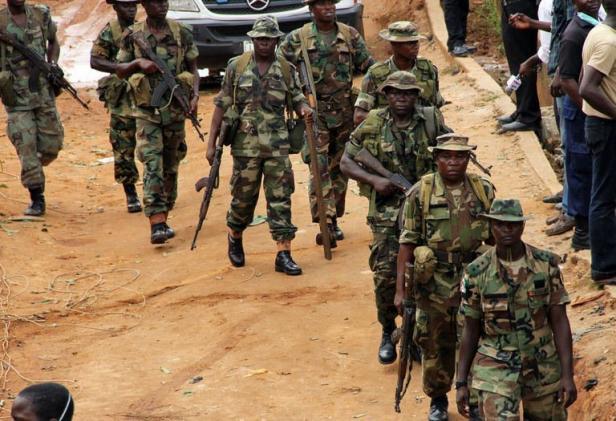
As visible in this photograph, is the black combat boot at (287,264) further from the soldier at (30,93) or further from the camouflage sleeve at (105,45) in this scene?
the soldier at (30,93)

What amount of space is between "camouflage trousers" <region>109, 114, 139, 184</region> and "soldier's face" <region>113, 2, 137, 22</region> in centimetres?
98

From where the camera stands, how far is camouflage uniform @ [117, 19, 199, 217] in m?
12.2

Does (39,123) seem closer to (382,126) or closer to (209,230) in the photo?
(209,230)

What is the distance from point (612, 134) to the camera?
877cm

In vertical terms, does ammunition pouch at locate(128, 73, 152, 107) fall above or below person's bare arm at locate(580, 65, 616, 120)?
below

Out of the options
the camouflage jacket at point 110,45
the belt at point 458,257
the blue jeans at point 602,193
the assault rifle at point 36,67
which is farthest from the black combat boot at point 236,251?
the belt at point 458,257

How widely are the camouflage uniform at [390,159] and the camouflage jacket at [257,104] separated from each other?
7.35 ft

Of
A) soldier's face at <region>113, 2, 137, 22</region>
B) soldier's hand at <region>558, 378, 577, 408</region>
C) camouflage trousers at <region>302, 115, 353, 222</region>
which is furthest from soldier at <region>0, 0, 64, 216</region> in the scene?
soldier's hand at <region>558, 378, 577, 408</region>

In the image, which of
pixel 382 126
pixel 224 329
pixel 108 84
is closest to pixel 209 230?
pixel 108 84

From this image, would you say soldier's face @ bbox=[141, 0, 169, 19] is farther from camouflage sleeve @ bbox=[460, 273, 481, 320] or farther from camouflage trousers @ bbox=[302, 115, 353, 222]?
camouflage sleeve @ bbox=[460, 273, 481, 320]

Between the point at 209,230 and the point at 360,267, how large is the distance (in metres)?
2.21

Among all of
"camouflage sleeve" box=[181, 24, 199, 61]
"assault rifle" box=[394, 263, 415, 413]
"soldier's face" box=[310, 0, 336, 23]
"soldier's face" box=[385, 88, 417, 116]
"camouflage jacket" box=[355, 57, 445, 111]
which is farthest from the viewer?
"camouflage sleeve" box=[181, 24, 199, 61]

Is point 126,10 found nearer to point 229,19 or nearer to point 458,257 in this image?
point 229,19

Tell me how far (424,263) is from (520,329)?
2.95 feet
